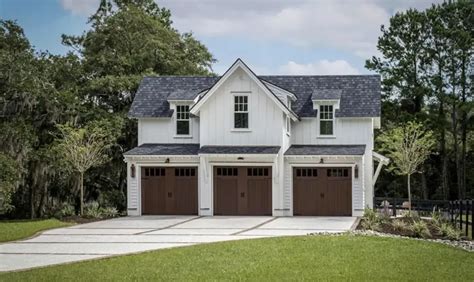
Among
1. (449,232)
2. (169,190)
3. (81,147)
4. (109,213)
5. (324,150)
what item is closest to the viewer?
(449,232)

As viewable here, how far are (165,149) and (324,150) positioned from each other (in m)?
6.38

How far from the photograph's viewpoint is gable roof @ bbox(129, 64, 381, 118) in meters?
31.6

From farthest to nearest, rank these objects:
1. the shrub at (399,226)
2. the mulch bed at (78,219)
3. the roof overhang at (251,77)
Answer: the roof overhang at (251,77) → the mulch bed at (78,219) → the shrub at (399,226)

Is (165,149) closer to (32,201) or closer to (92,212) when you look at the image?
(92,212)

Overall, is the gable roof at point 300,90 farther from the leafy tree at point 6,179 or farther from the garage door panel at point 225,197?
the leafy tree at point 6,179

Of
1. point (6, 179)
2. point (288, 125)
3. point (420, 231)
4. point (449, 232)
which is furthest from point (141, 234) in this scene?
point (288, 125)

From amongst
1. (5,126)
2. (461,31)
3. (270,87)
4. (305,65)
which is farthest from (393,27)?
(5,126)

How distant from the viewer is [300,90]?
32844 mm

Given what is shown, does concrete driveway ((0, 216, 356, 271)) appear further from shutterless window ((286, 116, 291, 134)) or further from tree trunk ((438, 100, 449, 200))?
tree trunk ((438, 100, 449, 200))

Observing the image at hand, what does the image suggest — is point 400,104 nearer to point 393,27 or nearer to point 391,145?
point 393,27

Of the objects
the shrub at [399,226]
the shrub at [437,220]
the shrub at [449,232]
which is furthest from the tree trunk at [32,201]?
the shrub at [449,232]

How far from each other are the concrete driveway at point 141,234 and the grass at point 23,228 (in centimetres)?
51

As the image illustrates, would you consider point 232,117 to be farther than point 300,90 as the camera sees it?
No

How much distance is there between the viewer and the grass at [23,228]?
2175 centimetres
